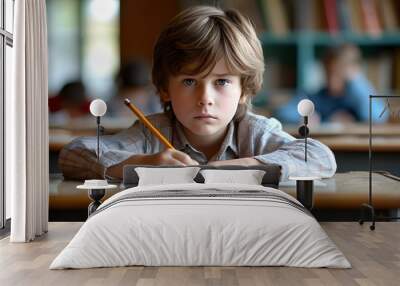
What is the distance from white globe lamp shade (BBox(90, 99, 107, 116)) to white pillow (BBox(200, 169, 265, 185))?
0.98m

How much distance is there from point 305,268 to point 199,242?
1.94 feet

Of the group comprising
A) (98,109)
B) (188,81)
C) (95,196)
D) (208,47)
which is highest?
(208,47)

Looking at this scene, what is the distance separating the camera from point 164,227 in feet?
12.9

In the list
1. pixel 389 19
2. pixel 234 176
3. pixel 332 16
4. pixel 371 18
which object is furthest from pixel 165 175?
pixel 389 19

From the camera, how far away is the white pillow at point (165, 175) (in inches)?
209

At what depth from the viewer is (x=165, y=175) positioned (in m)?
5.34

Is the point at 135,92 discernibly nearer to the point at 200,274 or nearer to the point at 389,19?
the point at 389,19

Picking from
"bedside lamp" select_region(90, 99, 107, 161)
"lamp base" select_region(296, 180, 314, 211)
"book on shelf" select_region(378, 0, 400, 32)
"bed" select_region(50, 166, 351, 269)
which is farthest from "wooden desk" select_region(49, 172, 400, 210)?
"bed" select_region(50, 166, 351, 269)

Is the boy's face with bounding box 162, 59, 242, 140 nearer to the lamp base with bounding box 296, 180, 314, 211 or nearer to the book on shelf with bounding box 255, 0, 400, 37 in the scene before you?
the book on shelf with bounding box 255, 0, 400, 37

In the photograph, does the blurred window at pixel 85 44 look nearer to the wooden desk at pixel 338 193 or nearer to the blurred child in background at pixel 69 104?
the blurred child in background at pixel 69 104

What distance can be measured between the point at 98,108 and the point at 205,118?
0.85m

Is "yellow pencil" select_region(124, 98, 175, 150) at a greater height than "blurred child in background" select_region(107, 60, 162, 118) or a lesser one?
lesser

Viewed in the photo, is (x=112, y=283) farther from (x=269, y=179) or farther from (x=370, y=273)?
(x=269, y=179)

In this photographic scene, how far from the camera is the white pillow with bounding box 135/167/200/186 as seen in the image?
17.4 ft
